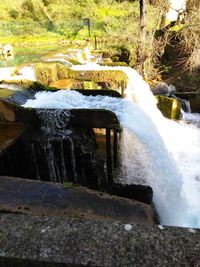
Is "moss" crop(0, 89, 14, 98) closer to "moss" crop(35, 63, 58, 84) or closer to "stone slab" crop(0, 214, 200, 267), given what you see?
"moss" crop(35, 63, 58, 84)

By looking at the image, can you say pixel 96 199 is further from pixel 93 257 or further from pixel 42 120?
pixel 42 120

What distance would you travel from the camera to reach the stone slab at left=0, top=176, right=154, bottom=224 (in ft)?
9.39

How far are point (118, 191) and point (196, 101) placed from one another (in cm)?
867

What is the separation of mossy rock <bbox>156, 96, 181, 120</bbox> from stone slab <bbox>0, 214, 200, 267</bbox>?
9250 mm

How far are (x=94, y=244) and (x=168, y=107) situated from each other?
9585mm

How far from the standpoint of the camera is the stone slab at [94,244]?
171 cm

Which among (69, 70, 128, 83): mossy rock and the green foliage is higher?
the green foliage

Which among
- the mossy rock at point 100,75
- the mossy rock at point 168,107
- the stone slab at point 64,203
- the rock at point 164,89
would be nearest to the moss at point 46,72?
the mossy rock at point 100,75

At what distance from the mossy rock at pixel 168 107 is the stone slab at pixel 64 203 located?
8.05 metres

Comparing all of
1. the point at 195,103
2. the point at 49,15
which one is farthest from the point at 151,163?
the point at 49,15

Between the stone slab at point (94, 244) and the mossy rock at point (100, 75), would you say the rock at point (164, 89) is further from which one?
the stone slab at point (94, 244)

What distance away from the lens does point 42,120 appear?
19.0 ft

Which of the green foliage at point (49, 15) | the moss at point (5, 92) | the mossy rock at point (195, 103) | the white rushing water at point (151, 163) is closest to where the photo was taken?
the white rushing water at point (151, 163)

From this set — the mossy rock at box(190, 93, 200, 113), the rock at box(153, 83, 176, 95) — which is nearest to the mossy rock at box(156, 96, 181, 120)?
the mossy rock at box(190, 93, 200, 113)
